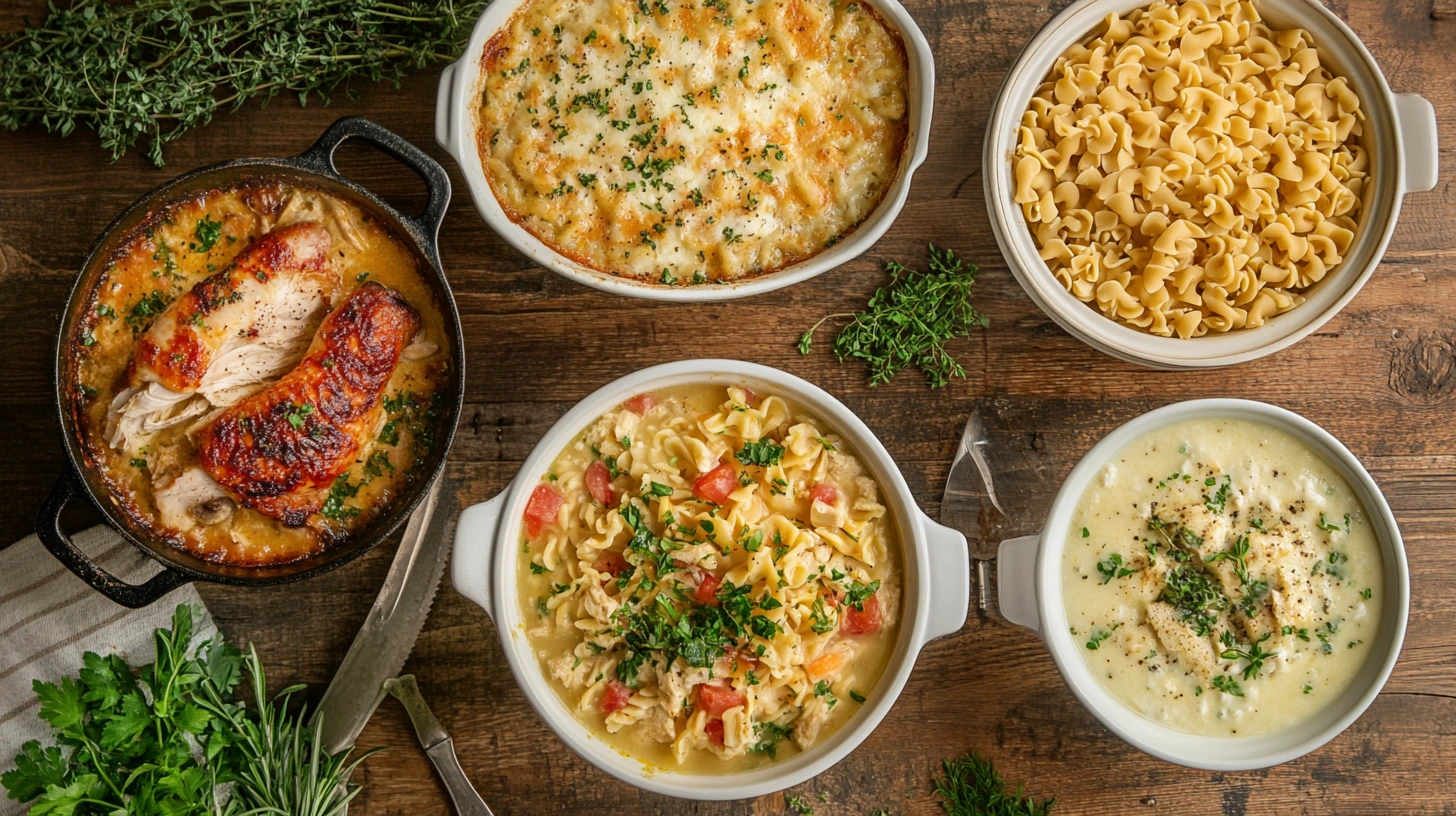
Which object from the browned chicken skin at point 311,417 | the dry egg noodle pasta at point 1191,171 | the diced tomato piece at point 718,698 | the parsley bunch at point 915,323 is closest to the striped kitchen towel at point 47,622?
the browned chicken skin at point 311,417

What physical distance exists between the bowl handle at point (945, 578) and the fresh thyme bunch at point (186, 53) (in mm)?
2404

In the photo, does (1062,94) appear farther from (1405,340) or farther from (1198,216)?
(1405,340)

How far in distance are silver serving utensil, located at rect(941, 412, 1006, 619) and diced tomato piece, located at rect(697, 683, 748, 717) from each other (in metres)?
1.09

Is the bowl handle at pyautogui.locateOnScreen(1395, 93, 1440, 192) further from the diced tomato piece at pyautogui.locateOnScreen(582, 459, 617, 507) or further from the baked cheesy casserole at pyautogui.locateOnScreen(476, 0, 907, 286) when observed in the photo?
the diced tomato piece at pyautogui.locateOnScreen(582, 459, 617, 507)

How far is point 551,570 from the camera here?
3320mm

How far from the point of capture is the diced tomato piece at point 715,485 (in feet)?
10.8

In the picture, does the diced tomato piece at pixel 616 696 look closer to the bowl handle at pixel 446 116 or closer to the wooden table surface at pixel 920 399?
the wooden table surface at pixel 920 399

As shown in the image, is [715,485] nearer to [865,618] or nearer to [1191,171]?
[865,618]

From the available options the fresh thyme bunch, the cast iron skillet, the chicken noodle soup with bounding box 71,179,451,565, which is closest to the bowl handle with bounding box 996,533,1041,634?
the cast iron skillet

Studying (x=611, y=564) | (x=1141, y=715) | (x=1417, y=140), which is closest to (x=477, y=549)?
(x=611, y=564)

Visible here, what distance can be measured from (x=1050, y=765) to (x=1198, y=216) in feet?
6.98

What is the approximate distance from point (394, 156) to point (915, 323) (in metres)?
1.91

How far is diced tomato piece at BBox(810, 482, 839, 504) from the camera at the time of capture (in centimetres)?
333

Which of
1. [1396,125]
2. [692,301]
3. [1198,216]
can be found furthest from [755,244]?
[1396,125]
